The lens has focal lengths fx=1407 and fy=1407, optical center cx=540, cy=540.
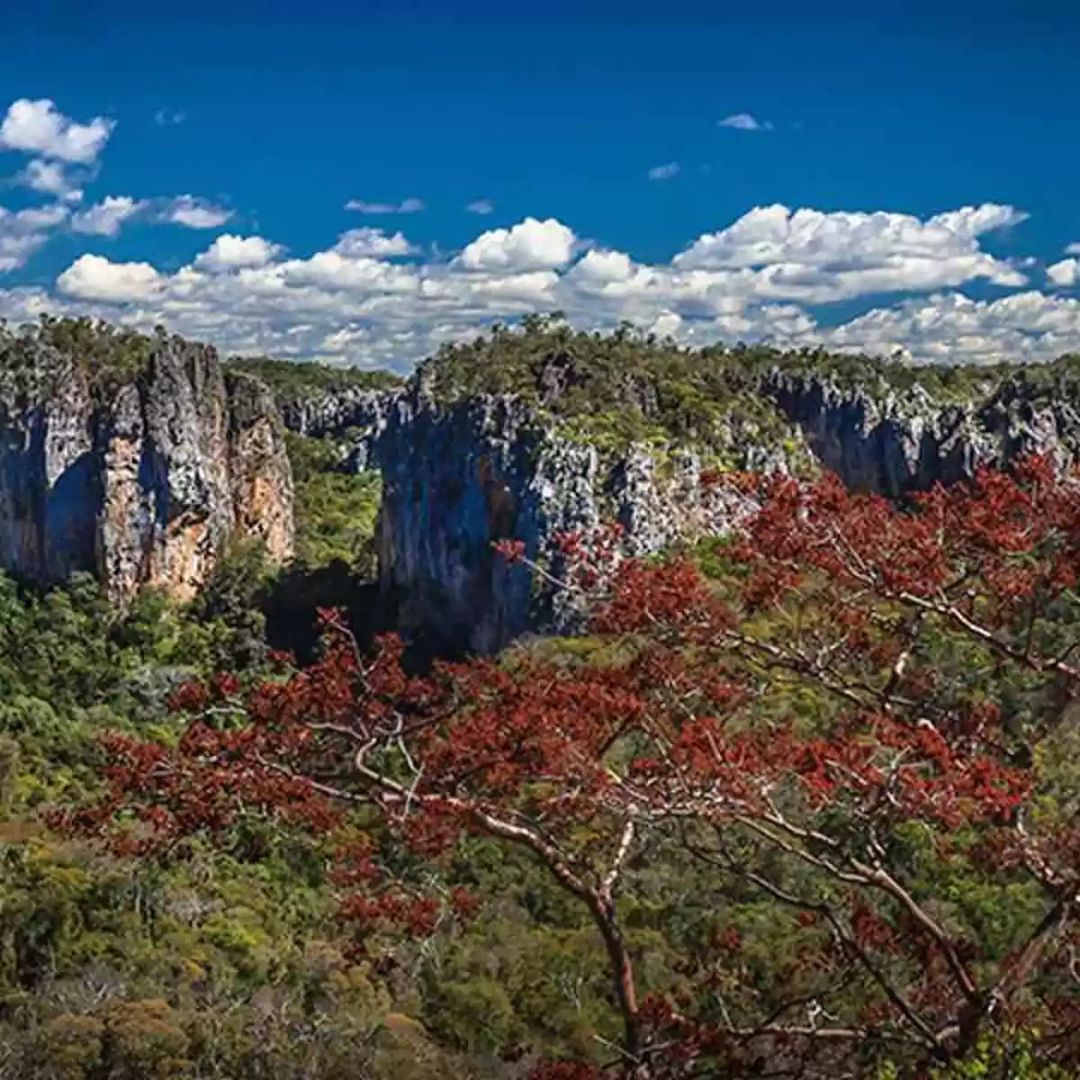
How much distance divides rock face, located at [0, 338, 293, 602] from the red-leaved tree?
158ft

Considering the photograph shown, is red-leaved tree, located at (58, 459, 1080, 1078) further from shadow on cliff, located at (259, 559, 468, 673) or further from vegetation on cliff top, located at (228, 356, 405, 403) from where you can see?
vegetation on cliff top, located at (228, 356, 405, 403)

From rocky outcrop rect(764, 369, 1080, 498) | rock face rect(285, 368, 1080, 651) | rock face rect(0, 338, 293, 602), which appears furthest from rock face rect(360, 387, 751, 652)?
rocky outcrop rect(764, 369, 1080, 498)

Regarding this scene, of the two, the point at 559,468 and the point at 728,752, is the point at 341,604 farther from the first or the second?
the point at 728,752

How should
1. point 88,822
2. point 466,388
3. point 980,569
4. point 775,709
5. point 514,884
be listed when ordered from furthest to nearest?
1. point 466,388
2. point 514,884
3. point 775,709
4. point 980,569
5. point 88,822

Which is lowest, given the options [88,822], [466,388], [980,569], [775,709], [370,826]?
[775,709]

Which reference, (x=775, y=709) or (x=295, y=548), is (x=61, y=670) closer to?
(x=295, y=548)

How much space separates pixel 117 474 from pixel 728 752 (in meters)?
50.0


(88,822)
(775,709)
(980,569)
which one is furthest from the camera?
(775,709)

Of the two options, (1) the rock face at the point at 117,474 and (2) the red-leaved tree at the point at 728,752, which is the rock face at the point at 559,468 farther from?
(2) the red-leaved tree at the point at 728,752

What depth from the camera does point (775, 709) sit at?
18.4 metres

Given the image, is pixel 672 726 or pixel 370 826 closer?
pixel 672 726

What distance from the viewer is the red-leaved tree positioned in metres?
5.73

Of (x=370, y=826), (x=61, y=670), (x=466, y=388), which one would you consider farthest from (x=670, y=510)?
(x=370, y=826)

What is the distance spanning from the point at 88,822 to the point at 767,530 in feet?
10.9
